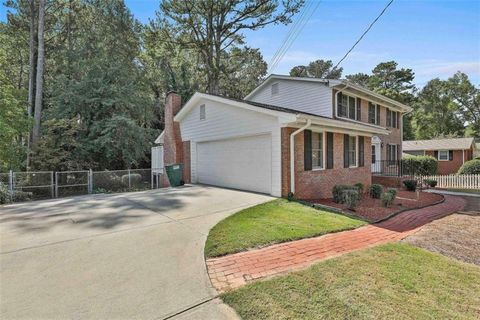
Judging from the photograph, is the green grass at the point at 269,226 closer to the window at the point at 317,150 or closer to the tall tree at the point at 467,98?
the window at the point at 317,150

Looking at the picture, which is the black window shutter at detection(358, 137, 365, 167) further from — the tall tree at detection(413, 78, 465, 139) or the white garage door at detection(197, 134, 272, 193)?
the tall tree at detection(413, 78, 465, 139)

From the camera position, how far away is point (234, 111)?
1074 centimetres

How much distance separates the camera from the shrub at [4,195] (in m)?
10.5

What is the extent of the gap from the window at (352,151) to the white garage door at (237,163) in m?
4.53

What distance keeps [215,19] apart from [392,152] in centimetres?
1849

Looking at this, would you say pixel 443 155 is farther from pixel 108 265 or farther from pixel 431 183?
pixel 108 265

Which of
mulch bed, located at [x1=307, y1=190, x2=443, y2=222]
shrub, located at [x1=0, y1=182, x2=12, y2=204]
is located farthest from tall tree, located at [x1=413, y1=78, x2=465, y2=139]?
shrub, located at [x1=0, y1=182, x2=12, y2=204]

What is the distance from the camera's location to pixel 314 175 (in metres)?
9.75

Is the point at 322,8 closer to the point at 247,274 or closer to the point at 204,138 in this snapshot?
the point at 204,138

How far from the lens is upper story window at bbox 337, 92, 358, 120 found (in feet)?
46.3

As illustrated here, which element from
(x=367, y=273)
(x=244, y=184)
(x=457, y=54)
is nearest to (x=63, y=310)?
(x=367, y=273)

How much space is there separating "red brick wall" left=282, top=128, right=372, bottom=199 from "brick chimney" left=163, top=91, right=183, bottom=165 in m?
7.39

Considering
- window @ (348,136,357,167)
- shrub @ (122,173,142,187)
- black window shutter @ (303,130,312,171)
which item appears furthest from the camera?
shrub @ (122,173,142,187)

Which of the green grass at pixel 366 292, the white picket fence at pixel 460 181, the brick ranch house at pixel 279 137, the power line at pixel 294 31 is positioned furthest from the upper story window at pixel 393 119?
the green grass at pixel 366 292
